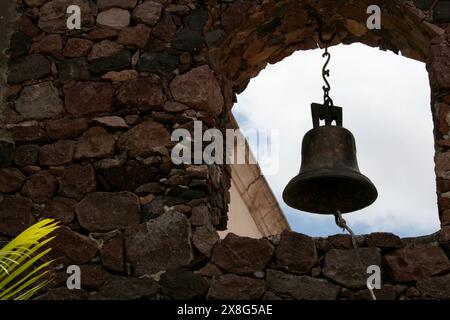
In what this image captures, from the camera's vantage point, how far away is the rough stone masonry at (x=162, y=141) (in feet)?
19.0

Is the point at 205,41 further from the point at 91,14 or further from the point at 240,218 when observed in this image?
the point at 240,218

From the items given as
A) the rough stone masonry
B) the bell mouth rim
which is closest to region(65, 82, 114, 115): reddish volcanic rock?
the rough stone masonry

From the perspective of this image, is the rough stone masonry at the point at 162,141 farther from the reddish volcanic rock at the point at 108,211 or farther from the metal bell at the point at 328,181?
the metal bell at the point at 328,181

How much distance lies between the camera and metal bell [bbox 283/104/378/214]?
6.28 m

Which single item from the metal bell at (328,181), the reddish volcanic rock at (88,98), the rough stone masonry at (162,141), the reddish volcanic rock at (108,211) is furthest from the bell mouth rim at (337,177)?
the reddish volcanic rock at (88,98)

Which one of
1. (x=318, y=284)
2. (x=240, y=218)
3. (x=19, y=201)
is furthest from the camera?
(x=240, y=218)

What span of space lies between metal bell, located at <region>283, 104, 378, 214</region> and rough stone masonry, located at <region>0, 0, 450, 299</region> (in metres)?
0.42

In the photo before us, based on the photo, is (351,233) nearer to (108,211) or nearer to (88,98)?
(108,211)

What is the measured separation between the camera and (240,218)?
979 cm

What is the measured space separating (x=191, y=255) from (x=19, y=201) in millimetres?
1001

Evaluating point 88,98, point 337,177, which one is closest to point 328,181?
point 337,177

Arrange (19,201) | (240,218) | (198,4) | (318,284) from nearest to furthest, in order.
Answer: (318,284), (19,201), (198,4), (240,218)

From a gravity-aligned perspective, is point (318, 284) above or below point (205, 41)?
below

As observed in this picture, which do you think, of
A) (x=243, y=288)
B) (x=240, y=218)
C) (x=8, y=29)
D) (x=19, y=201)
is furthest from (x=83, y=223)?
(x=240, y=218)
